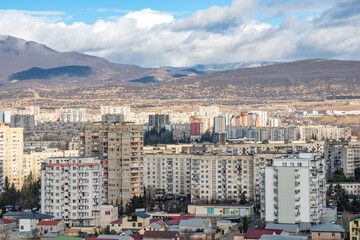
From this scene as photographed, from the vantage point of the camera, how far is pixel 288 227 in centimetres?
2838

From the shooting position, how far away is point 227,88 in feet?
519

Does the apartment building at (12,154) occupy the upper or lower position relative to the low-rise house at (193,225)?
upper

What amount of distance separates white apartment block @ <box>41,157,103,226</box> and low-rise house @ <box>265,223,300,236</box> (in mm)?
7802

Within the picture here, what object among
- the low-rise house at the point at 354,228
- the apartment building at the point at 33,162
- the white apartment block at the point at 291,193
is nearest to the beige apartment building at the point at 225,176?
the white apartment block at the point at 291,193

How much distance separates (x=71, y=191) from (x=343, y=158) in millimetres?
24592

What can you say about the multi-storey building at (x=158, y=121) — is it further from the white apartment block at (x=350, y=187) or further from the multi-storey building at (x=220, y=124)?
the white apartment block at (x=350, y=187)

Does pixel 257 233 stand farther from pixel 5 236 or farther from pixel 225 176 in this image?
pixel 225 176

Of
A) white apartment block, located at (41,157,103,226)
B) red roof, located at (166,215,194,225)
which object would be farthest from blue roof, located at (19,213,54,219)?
red roof, located at (166,215,194,225)

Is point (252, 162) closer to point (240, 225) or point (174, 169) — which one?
point (174, 169)

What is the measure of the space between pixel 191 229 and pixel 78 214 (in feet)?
21.5

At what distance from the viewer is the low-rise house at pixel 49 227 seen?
1176 inches

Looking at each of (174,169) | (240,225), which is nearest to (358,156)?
(174,169)

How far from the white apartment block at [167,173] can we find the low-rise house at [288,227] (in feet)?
51.6

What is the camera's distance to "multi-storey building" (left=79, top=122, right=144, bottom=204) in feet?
124
